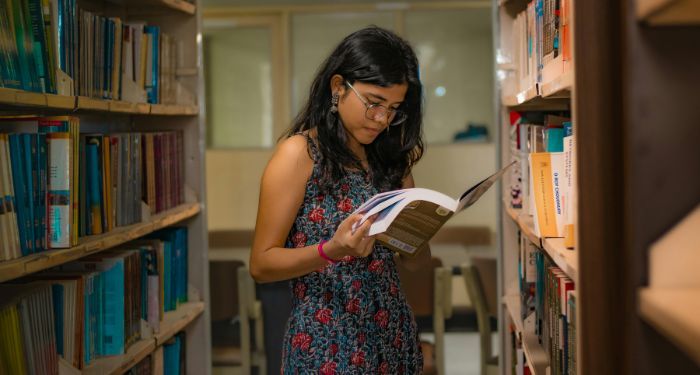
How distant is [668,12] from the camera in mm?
811

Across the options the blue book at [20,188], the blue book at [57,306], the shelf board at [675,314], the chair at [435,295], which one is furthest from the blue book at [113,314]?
the shelf board at [675,314]

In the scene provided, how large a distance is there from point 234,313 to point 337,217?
2051 millimetres

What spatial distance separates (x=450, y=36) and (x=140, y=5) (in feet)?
9.19

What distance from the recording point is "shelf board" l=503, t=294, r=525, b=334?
2.43 meters

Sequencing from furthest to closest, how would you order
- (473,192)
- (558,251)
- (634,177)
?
(473,192) < (558,251) < (634,177)

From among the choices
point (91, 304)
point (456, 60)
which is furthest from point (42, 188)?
point (456, 60)

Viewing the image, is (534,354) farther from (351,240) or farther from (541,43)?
(541,43)

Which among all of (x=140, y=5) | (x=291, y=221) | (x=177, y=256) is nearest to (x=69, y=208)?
(x=291, y=221)

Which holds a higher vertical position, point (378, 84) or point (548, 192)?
point (378, 84)

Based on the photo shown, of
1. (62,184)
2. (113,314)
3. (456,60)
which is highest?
(456,60)

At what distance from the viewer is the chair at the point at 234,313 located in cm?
347

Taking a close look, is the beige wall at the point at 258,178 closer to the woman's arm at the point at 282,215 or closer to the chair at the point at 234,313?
the chair at the point at 234,313

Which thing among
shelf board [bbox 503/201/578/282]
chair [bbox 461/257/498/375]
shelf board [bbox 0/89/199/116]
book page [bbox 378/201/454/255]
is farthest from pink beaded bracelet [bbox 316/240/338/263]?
chair [bbox 461/257/498/375]

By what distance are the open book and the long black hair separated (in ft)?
0.76
